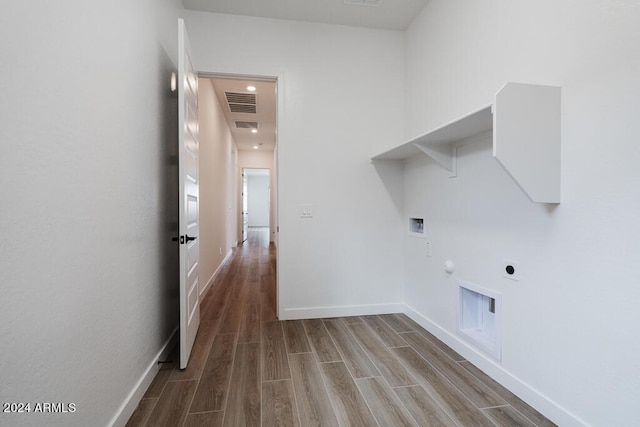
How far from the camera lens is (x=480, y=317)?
2.11 metres

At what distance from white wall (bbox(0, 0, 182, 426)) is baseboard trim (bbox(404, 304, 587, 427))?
2.02 meters

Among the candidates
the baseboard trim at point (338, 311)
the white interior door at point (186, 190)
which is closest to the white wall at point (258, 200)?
the baseboard trim at point (338, 311)

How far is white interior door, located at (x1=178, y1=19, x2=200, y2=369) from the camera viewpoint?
6.27 feet

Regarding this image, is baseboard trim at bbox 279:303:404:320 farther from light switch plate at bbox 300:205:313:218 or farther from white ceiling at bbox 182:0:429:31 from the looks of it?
white ceiling at bbox 182:0:429:31

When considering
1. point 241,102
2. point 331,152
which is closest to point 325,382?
point 331,152

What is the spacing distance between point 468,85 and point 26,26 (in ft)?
7.28

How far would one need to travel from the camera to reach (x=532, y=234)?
156 cm

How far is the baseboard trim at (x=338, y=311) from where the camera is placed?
2814 millimetres

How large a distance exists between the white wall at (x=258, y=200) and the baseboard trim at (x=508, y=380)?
13.2m

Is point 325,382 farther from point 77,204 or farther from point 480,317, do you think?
point 77,204

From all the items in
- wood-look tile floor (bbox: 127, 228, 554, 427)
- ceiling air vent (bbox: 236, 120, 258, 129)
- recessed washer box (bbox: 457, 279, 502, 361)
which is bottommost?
wood-look tile floor (bbox: 127, 228, 554, 427)

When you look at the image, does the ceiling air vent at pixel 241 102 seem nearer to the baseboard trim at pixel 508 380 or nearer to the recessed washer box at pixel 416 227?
the recessed washer box at pixel 416 227

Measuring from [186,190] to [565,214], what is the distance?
2097 millimetres

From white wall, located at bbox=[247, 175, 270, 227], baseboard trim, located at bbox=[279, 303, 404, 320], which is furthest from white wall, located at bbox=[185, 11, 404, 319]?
white wall, located at bbox=[247, 175, 270, 227]
